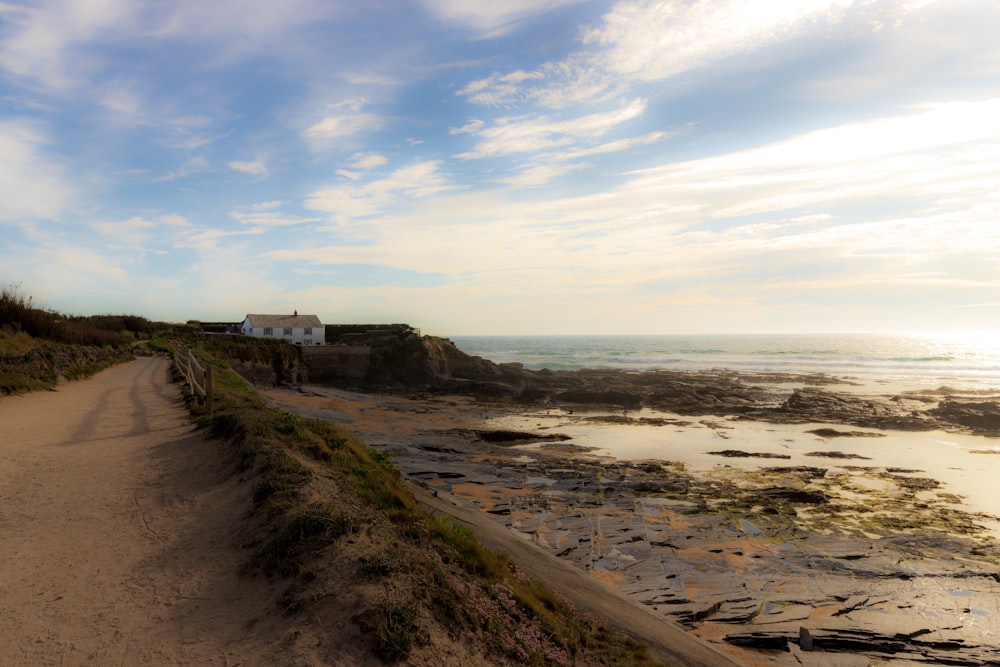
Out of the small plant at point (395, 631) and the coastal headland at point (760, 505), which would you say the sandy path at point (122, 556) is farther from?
the coastal headland at point (760, 505)

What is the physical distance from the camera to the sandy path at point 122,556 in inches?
223

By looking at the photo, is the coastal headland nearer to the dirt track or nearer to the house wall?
the dirt track

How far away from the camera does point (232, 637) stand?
5.83 m

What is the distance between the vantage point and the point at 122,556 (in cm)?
764

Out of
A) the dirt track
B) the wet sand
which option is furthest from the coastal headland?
the dirt track

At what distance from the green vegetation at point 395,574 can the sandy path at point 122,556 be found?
1.80ft

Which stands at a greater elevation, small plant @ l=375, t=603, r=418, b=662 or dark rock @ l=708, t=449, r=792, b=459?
small plant @ l=375, t=603, r=418, b=662

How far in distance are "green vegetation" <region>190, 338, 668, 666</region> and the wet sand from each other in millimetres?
4450

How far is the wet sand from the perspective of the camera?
11031 mm

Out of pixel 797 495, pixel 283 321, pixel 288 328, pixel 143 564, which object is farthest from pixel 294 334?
pixel 143 564

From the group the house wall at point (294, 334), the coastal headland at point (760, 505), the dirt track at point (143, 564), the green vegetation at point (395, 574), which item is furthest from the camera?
the house wall at point (294, 334)

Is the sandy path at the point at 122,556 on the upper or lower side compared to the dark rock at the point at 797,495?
upper

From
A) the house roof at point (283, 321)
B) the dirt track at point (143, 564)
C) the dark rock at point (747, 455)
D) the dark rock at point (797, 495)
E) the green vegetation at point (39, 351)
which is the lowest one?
the dark rock at point (747, 455)

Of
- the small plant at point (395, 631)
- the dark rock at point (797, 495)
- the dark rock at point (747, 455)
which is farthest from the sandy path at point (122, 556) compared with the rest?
the dark rock at point (747, 455)
